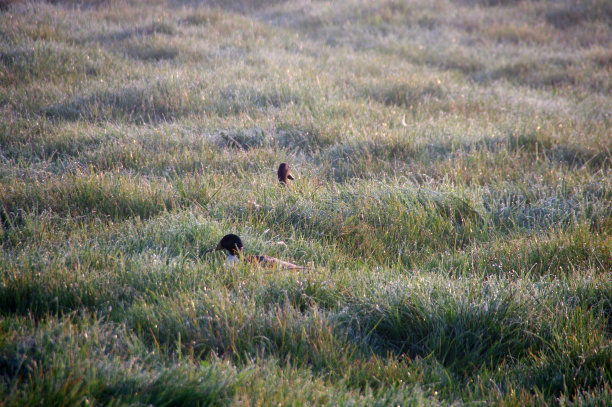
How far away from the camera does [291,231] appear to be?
4.07 metres

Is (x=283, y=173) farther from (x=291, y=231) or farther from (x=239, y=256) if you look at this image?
(x=239, y=256)

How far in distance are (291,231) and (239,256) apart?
2.73 feet

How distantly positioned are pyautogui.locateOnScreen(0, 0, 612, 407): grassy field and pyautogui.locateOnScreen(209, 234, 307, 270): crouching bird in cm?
12

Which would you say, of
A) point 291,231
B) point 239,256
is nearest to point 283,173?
point 291,231

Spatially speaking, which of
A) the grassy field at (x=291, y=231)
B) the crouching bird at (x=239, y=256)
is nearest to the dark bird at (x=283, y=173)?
the grassy field at (x=291, y=231)

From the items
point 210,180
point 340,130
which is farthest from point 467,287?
point 340,130

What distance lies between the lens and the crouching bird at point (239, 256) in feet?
10.9

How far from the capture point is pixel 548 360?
8.73 feet

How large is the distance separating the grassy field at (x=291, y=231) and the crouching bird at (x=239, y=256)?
0.40 feet

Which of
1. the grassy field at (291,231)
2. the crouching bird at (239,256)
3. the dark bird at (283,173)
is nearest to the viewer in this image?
the grassy field at (291,231)

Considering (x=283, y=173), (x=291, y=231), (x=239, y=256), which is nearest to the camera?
(x=239, y=256)

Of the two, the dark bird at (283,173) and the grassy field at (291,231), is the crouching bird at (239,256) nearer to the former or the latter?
the grassy field at (291,231)

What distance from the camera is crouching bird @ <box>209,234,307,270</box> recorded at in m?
3.32

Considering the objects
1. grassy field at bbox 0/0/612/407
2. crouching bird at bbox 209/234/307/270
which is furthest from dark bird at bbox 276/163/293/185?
crouching bird at bbox 209/234/307/270
